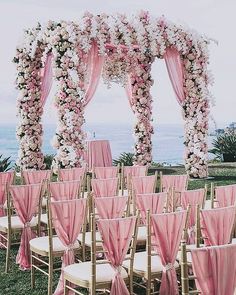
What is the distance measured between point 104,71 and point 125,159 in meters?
2.71

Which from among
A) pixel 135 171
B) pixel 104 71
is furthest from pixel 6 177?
pixel 104 71

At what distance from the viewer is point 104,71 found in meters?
13.2

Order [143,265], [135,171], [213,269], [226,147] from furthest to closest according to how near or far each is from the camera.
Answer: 1. [226,147]
2. [135,171]
3. [143,265]
4. [213,269]

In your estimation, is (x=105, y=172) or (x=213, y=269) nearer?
Result: (x=213, y=269)

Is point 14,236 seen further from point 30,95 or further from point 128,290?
point 30,95

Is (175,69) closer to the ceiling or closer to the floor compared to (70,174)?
closer to the ceiling

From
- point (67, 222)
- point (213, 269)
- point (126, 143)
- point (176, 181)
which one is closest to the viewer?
point (213, 269)

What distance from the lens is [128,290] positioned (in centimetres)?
378

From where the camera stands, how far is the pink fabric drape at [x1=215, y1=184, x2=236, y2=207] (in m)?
5.04

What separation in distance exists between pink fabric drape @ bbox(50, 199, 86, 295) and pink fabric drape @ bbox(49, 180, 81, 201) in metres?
1.09

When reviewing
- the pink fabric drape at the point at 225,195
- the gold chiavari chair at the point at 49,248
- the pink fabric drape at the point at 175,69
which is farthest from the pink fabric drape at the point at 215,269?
the pink fabric drape at the point at 175,69

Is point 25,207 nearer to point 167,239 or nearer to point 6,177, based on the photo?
point 6,177

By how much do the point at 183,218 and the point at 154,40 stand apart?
8164 mm

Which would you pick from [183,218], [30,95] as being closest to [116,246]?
[183,218]
